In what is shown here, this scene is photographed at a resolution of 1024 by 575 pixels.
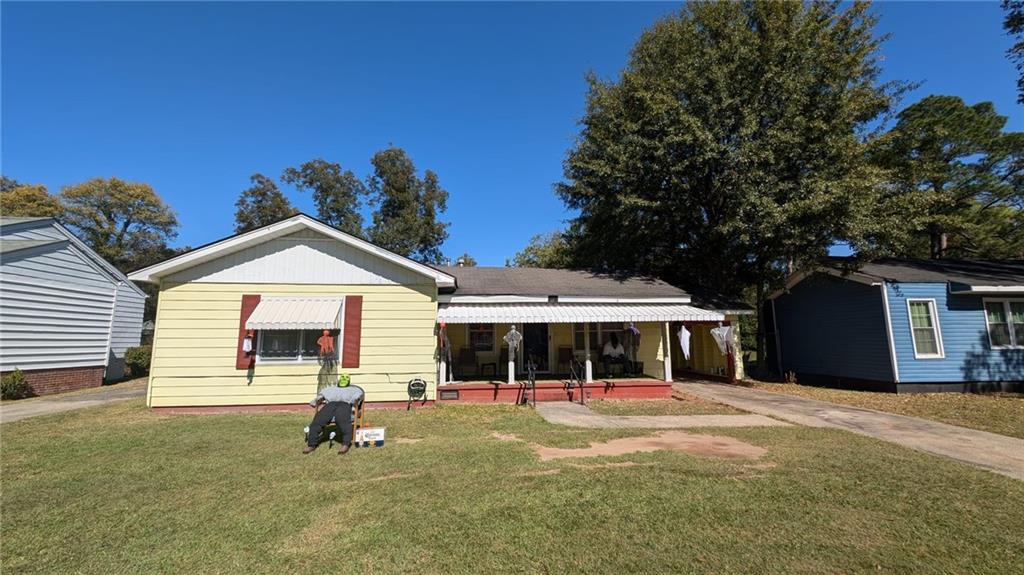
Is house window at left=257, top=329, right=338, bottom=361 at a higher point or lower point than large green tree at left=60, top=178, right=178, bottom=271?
lower

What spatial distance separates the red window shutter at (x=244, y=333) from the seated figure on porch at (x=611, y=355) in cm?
1035

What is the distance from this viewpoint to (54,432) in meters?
8.44

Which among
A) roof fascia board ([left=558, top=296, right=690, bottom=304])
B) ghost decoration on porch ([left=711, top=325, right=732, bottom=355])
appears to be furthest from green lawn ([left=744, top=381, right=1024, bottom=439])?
roof fascia board ([left=558, top=296, right=690, bottom=304])

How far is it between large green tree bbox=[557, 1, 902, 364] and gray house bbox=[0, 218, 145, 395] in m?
20.5

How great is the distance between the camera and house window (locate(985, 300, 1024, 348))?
13.8m

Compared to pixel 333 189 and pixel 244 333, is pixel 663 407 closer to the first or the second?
pixel 244 333

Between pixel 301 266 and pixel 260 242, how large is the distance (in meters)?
1.17

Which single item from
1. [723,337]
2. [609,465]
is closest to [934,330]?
[723,337]

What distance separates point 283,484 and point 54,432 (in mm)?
6793

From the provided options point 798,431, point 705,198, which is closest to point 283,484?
point 798,431

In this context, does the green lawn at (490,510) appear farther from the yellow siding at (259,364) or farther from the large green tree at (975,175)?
the large green tree at (975,175)

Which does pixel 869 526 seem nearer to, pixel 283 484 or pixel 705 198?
pixel 283 484

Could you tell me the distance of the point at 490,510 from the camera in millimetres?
4559

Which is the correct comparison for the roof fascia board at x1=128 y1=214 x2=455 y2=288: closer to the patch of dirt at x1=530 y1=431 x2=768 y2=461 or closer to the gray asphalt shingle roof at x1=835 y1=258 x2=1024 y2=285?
the patch of dirt at x1=530 y1=431 x2=768 y2=461
